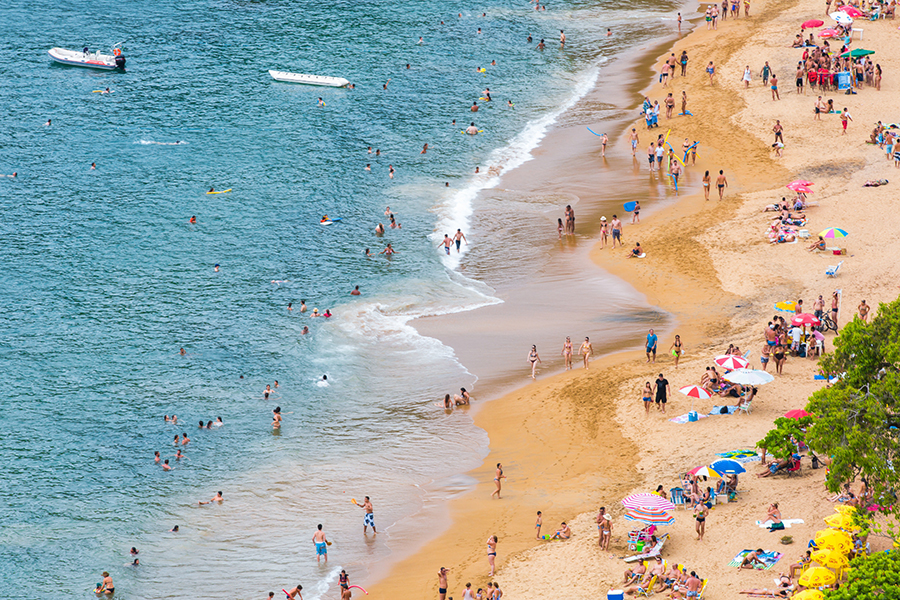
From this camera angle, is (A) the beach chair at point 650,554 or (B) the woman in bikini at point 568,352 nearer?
(A) the beach chair at point 650,554

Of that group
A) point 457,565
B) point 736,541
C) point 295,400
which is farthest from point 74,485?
point 736,541

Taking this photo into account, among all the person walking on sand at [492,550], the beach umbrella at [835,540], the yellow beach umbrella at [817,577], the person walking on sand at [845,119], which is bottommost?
the person walking on sand at [492,550]

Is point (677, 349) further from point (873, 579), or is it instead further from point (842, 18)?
point (842, 18)

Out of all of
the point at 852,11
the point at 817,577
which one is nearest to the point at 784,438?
the point at 817,577

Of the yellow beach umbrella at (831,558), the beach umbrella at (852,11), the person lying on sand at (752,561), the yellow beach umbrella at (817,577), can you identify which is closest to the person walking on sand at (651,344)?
the person lying on sand at (752,561)

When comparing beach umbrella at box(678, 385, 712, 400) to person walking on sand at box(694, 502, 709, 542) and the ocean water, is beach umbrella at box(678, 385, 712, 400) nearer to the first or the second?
person walking on sand at box(694, 502, 709, 542)

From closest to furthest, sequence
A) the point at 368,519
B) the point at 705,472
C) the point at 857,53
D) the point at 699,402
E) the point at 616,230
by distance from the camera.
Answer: the point at 705,472 < the point at 368,519 < the point at 699,402 < the point at 616,230 < the point at 857,53

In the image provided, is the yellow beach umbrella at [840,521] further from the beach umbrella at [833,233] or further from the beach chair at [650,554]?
the beach umbrella at [833,233]
